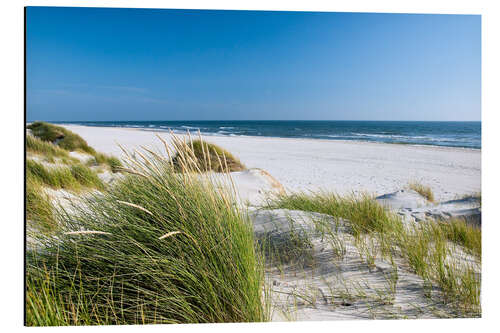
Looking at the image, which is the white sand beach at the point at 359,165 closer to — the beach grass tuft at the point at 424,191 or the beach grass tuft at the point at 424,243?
the beach grass tuft at the point at 424,191

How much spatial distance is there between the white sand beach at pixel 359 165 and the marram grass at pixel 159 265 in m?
2.15

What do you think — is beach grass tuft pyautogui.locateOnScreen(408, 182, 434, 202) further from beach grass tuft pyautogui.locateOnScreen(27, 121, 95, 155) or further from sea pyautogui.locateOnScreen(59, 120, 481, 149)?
beach grass tuft pyautogui.locateOnScreen(27, 121, 95, 155)

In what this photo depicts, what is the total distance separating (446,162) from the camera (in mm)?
5480

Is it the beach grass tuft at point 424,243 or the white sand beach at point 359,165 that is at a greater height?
the white sand beach at point 359,165

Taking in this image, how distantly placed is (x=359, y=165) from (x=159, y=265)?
19.3ft

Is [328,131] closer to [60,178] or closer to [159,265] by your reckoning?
[60,178]

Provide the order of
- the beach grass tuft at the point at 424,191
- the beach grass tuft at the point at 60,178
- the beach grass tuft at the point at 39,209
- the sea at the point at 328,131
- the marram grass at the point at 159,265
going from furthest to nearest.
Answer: the sea at the point at 328,131 < the beach grass tuft at the point at 424,191 < the beach grass tuft at the point at 60,178 < the beach grass tuft at the point at 39,209 < the marram grass at the point at 159,265

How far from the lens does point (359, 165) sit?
6.79 metres

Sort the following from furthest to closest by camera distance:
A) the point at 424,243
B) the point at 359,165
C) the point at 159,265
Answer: the point at 359,165 < the point at 424,243 < the point at 159,265

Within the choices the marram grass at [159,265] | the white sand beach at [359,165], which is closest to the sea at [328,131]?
the white sand beach at [359,165]

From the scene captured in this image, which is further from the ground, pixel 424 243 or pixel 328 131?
pixel 328 131

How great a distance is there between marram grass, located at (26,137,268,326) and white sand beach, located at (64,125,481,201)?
2.15 metres

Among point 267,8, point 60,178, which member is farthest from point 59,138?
point 267,8

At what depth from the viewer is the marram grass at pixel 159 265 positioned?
157cm
